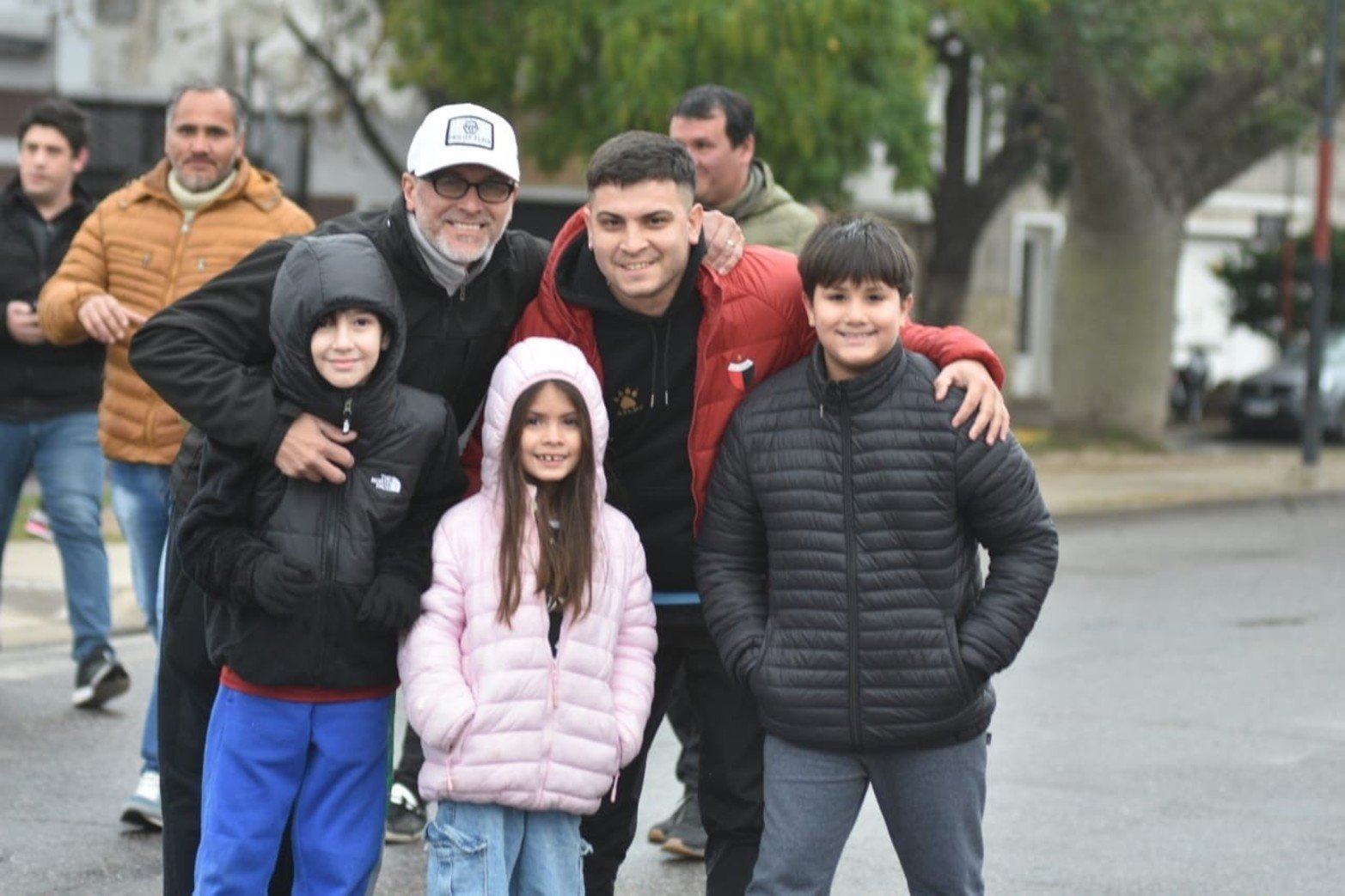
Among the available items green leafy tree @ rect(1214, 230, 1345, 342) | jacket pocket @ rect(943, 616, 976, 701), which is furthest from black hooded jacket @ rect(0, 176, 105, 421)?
green leafy tree @ rect(1214, 230, 1345, 342)

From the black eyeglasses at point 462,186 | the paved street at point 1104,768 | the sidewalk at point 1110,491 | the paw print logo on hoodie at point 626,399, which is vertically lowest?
the sidewalk at point 1110,491

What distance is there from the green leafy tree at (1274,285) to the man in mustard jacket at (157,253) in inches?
995

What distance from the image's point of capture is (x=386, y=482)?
4.33 m

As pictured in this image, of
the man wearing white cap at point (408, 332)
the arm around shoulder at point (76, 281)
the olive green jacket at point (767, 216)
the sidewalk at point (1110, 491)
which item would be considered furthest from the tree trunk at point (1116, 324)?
the man wearing white cap at point (408, 332)

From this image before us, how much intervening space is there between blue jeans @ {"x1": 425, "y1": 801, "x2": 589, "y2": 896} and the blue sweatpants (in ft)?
0.62

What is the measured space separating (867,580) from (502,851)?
91cm

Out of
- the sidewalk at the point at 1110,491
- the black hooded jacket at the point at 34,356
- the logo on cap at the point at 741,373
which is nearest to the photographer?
the logo on cap at the point at 741,373

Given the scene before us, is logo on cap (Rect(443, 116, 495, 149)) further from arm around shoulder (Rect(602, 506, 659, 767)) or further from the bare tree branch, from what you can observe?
the bare tree branch

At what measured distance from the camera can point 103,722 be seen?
7816 millimetres

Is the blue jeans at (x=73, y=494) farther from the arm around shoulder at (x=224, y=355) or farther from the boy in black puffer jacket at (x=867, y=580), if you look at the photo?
the boy in black puffer jacket at (x=867, y=580)

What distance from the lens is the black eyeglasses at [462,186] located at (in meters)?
4.45

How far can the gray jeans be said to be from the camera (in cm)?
432

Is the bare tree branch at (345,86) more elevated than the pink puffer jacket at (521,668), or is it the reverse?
the bare tree branch at (345,86)

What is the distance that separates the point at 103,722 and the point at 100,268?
6.34 ft
